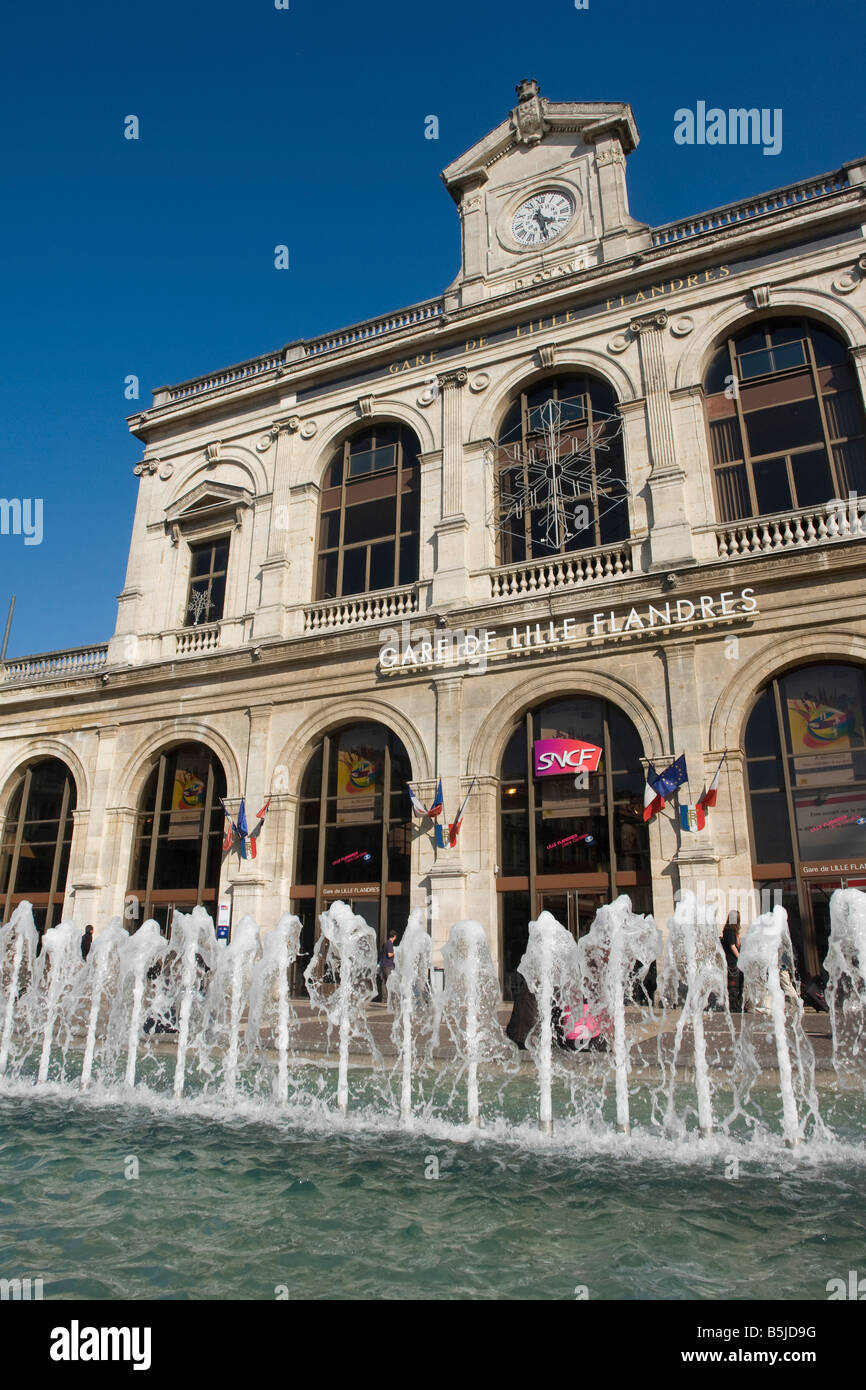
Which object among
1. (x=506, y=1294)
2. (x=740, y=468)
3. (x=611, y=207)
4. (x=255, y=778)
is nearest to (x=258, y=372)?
(x=611, y=207)

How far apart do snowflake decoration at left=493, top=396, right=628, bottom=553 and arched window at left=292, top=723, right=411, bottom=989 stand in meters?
6.10

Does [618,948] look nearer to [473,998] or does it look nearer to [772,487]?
[473,998]

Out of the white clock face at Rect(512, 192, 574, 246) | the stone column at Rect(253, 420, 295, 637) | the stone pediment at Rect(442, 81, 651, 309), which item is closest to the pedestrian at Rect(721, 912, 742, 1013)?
the stone column at Rect(253, 420, 295, 637)

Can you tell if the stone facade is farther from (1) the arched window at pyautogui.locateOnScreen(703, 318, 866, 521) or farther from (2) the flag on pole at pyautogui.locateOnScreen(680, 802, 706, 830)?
(1) the arched window at pyautogui.locateOnScreen(703, 318, 866, 521)

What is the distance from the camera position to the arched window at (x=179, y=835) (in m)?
20.7

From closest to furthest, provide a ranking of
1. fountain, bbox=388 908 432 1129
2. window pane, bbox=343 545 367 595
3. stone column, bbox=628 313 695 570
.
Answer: fountain, bbox=388 908 432 1129 → stone column, bbox=628 313 695 570 → window pane, bbox=343 545 367 595

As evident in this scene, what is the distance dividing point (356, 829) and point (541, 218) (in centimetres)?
1642

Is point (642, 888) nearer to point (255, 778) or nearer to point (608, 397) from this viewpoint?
point (255, 778)

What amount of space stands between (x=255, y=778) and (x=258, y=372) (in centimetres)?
1265

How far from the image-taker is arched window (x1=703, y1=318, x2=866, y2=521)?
16.5 m

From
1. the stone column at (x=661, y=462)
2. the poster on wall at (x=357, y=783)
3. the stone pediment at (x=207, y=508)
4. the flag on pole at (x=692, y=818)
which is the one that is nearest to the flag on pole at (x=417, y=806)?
the poster on wall at (x=357, y=783)

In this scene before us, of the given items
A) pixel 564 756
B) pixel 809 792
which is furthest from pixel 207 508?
pixel 809 792

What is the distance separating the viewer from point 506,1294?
431 centimetres

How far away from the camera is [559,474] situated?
62.8 feet
